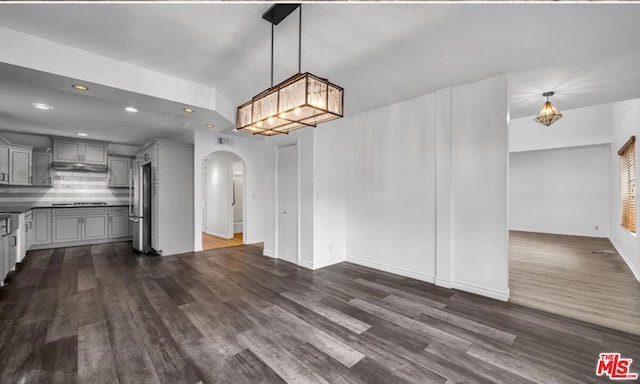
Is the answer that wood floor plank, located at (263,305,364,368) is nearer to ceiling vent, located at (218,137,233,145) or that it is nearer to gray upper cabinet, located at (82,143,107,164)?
ceiling vent, located at (218,137,233,145)

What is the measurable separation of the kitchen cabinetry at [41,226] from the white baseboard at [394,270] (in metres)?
6.64

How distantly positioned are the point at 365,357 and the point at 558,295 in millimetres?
2904

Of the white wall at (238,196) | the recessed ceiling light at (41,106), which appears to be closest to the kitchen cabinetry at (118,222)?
the white wall at (238,196)

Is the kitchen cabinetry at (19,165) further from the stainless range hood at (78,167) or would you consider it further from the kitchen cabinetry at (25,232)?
the kitchen cabinetry at (25,232)

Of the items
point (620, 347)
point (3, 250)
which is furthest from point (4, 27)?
point (620, 347)

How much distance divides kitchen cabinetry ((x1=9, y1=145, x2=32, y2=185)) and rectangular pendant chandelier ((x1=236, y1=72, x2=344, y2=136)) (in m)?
6.09

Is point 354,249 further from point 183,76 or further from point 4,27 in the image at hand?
point 4,27

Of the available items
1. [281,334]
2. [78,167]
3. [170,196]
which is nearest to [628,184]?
[281,334]

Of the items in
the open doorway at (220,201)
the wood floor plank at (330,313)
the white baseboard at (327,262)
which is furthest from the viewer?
the open doorway at (220,201)

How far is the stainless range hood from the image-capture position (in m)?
6.28

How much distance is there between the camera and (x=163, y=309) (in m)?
2.94

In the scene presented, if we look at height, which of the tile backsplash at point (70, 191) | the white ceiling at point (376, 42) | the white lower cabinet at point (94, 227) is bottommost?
the white lower cabinet at point (94, 227)

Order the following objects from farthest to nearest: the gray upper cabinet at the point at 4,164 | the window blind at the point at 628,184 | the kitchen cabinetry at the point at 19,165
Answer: the kitchen cabinetry at the point at 19,165
the gray upper cabinet at the point at 4,164
the window blind at the point at 628,184

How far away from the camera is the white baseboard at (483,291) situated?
3148 millimetres
